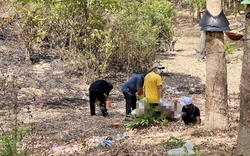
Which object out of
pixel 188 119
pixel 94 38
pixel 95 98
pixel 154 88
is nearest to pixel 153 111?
pixel 154 88

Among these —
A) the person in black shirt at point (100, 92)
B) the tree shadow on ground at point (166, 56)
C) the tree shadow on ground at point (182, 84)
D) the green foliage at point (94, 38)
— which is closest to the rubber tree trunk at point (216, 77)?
the person in black shirt at point (100, 92)

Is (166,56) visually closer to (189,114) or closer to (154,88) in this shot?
(154,88)

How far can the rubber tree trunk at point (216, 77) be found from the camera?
6.16m

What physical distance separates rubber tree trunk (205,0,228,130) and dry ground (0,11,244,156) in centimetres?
24

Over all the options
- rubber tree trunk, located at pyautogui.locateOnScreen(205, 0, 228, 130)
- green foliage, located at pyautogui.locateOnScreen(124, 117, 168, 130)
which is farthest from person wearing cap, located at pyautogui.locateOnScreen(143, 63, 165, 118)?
rubber tree trunk, located at pyautogui.locateOnScreen(205, 0, 228, 130)

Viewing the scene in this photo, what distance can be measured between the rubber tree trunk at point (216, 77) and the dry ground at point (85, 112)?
24cm

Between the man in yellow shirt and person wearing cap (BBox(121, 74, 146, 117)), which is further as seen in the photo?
person wearing cap (BBox(121, 74, 146, 117))

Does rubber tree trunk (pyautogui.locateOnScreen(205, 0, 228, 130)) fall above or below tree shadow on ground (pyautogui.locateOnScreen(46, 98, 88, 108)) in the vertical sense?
above

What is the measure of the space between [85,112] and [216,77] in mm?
5658

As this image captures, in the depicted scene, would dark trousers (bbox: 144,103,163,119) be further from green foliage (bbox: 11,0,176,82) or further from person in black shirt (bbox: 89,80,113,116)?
green foliage (bbox: 11,0,176,82)

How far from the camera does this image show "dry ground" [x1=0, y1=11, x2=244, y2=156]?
651 centimetres

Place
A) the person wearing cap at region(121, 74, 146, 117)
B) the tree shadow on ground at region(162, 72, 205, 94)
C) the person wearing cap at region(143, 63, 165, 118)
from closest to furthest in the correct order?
the person wearing cap at region(143, 63, 165, 118), the person wearing cap at region(121, 74, 146, 117), the tree shadow on ground at region(162, 72, 205, 94)

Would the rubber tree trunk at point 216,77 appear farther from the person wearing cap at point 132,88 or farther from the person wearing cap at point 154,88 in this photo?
the person wearing cap at point 132,88

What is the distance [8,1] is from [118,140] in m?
12.2
